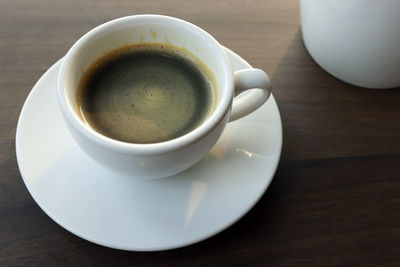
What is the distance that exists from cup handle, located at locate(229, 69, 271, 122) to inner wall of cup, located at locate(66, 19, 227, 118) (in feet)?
0.09

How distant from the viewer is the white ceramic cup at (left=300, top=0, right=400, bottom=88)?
0.76m

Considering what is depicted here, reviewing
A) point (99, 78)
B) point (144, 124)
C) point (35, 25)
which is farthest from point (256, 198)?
point (35, 25)

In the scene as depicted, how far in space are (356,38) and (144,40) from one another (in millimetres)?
380

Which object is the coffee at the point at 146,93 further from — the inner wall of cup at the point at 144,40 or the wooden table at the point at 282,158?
the wooden table at the point at 282,158

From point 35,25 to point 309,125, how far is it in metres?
0.62

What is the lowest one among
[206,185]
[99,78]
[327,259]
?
[327,259]

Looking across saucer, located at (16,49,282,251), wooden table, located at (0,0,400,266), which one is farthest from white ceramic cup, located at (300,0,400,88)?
saucer, located at (16,49,282,251)

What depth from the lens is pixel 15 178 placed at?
2.57 feet

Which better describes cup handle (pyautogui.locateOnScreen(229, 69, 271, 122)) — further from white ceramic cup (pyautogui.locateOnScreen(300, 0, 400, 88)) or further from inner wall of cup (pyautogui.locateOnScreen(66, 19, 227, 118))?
white ceramic cup (pyautogui.locateOnScreen(300, 0, 400, 88))

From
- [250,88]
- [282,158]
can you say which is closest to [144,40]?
[250,88]

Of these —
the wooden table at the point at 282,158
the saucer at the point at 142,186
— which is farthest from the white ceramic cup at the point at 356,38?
the saucer at the point at 142,186

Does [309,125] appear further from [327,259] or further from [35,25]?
[35,25]

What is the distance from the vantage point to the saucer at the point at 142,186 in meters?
0.68

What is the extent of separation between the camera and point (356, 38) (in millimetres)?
814
